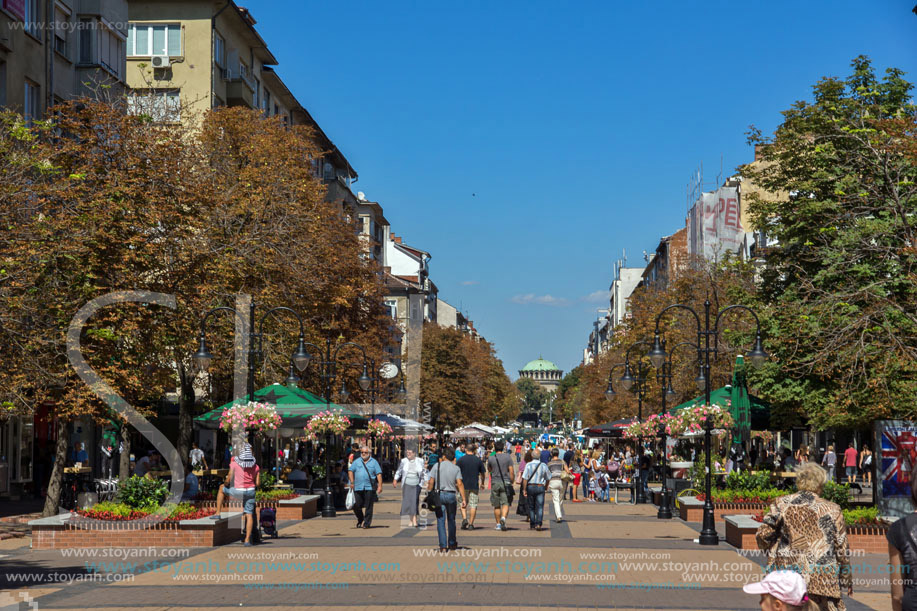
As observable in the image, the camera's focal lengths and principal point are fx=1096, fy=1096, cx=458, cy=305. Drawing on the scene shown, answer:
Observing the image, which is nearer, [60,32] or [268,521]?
[268,521]

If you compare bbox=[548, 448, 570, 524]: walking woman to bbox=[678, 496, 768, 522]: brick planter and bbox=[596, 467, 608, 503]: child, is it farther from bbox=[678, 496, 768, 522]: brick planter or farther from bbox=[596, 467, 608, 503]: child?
bbox=[596, 467, 608, 503]: child

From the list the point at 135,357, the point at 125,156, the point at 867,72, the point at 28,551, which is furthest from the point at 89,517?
the point at 867,72

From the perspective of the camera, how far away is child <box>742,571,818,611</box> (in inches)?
220

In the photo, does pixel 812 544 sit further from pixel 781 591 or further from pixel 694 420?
pixel 694 420

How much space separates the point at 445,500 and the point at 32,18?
21.3 meters

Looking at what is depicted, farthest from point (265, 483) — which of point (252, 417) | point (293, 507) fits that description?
point (252, 417)

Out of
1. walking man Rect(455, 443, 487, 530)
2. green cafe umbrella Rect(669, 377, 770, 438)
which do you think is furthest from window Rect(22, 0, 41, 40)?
green cafe umbrella Rect(669, 377, 770, 438)

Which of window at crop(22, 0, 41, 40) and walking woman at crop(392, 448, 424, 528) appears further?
window at crop(22, 0, 41, 40)

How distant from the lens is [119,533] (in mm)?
18203

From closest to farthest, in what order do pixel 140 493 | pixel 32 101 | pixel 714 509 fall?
1. pixel 140 493
2. pixel 714 509
3. pixel 32 101

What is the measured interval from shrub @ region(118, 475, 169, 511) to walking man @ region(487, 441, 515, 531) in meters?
6.92

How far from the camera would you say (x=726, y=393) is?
32.7m

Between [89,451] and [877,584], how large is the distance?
30.2 meters

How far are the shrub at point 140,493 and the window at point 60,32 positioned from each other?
18.1 meters
